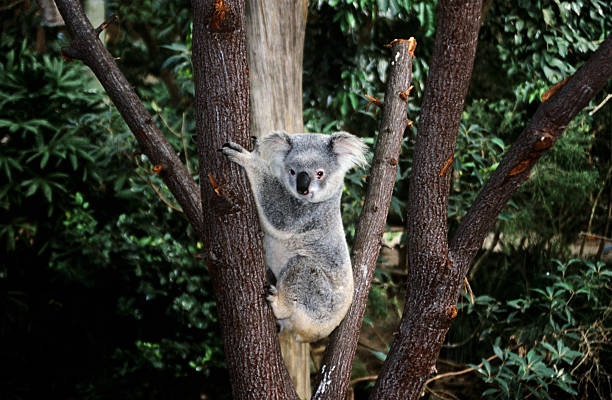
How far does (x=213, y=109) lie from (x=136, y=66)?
382 centimetres

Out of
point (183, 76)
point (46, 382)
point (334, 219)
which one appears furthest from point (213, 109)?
point (46, 382)

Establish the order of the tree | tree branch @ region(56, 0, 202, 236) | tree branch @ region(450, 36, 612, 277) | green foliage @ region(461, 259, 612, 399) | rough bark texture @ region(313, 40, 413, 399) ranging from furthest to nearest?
green foliage @ region(461, 259, 612, 399) → rough bark texture @ region(313, 40, 413, 399) → tree branch @ region(56, 0, 202, 236) → the tree → tree branch @ region(450, 36, 612, 277)

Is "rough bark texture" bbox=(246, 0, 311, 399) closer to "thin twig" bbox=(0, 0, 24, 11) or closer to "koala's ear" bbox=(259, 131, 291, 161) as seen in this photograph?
"koala's ear" bbox=(259, 131, 291, 161)

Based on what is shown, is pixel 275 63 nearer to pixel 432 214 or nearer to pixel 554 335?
pixel 432 214

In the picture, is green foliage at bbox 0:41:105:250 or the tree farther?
green foliage at bbox 0:41:105:250

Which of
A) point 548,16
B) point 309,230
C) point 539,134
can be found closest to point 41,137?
point 309,230

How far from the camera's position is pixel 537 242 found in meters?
3.55

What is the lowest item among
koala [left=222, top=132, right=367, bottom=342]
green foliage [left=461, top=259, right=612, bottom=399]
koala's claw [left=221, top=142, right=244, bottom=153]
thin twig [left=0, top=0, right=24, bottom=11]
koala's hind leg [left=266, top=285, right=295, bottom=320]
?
green foliage [left=461, top=259, right=612, bottom=399]

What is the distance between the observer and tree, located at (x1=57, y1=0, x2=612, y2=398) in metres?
1.32

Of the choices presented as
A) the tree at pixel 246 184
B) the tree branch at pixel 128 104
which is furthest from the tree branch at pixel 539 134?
the tree branch at pixel 128 104

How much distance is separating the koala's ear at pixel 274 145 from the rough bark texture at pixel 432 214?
0.44 m

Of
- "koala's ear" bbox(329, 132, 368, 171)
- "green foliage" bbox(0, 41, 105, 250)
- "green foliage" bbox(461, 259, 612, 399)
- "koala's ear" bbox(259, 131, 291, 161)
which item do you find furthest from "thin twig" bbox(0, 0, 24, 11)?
"green foliage" bbox(461, 259, 612, 399)

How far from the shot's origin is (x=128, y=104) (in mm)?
1549

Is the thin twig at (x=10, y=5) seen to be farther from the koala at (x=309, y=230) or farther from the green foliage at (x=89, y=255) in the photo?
the koala at (x=309, y=230)
